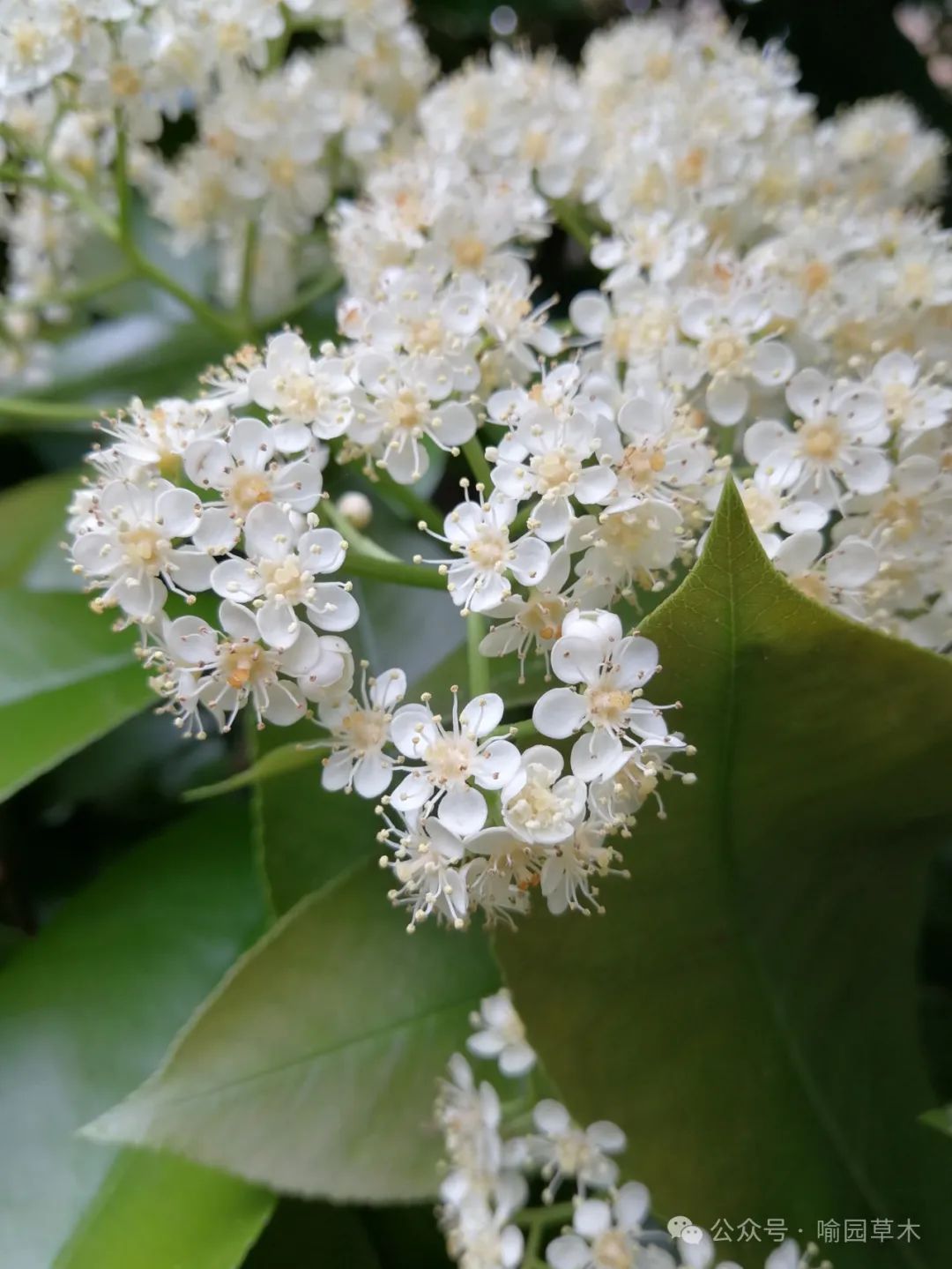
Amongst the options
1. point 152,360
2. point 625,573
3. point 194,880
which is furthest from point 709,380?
point 152,360

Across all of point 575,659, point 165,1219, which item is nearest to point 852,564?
point 575,659

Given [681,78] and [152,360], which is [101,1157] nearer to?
[152,360]

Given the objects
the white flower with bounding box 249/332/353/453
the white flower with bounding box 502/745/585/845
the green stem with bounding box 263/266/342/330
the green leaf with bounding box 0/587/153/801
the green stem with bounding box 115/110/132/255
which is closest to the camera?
the white flower with bounding box 502/745/585/845

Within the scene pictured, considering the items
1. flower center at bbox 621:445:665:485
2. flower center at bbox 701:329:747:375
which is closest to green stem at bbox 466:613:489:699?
flower center at bbox 621:445:665:485

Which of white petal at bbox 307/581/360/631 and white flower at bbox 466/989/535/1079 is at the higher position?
white petal at bbox 307/581/360/631

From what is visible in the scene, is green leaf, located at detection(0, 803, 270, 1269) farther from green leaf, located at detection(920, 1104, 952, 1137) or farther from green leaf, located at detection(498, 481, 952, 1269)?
green leaf, located at detection(920, 1104, 952, 1137)

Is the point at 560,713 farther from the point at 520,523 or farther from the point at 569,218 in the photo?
the point at 569,218
